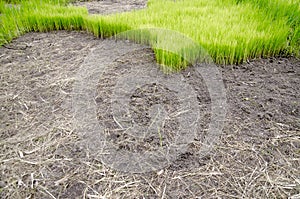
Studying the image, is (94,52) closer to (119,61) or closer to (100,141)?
(119,61)

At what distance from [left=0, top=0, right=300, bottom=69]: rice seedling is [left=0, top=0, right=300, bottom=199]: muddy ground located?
0.11 m

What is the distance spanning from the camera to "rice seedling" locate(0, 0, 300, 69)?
6.49 feet

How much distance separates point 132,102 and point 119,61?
532 mm

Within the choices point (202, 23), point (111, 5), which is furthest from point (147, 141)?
point (111, 5)

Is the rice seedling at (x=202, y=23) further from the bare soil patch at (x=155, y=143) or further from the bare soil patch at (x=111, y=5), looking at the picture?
the bare soil patch at (x=111, y=5)

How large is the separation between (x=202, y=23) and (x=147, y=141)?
131 centimetres

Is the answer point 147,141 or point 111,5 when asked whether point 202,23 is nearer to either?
point 147,141

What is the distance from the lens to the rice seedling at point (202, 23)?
1.98 meters

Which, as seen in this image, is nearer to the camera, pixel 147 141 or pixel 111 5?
pixel 147 141

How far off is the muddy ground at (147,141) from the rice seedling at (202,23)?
113 millimetres

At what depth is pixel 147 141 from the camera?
138cm

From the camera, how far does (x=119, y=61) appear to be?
2.04m

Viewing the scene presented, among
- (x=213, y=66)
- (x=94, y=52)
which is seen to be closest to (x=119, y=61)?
(x=94, y=52)

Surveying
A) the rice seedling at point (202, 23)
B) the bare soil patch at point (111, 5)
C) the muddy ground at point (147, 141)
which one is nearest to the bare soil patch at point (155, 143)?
the muddy ground at point (147, 141)
